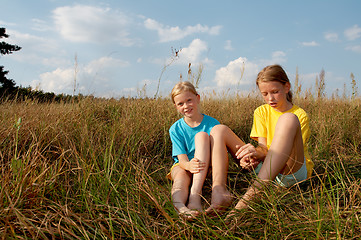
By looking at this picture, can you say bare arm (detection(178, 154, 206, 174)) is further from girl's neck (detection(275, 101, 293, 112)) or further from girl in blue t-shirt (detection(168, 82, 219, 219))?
girl's neck (detection(275, 101, 293, 112))

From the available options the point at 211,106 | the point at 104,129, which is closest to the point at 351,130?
the point at 211,106

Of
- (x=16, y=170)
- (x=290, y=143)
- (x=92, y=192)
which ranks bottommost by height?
(x=92, y=192)

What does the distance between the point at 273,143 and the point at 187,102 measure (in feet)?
2.31

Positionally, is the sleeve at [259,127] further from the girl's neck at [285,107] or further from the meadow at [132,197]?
the meadow at [132,197]

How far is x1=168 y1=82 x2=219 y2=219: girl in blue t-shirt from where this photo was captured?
65.3 inches

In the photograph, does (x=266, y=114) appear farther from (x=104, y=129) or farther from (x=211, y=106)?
(x=211, y=106)

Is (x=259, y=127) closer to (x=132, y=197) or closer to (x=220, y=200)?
(x=220, y=200)

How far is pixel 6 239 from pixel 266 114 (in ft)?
5.66

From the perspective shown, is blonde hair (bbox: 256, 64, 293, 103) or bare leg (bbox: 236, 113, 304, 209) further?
blonde hair (bbox: 256, 64, 293, 103)

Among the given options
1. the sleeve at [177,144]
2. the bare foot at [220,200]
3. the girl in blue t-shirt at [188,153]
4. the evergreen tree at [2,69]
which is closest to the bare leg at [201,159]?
the girl in blue t-shirt at [188,153]

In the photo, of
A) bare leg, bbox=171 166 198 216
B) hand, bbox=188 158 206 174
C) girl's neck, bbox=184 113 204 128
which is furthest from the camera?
girl's neck, bbox=184 113 204 128

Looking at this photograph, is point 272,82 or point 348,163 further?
point 348,163

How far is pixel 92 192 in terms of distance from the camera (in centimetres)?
155

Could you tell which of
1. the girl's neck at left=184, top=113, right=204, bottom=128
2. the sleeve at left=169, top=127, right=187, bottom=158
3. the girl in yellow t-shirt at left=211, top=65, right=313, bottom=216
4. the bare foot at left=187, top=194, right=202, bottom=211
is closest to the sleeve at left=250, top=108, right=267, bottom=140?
the girl in yellow t-shirt at left=211, top=65, right=313, bottom=216
